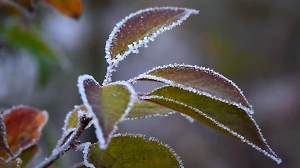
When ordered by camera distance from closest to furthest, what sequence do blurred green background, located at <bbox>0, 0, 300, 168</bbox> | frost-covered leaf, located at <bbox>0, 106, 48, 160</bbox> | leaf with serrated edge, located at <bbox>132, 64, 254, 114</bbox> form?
1. leaf with serrated edge, located at <bbox>132, 64, 254, 114</bbox>
2. frost-covered leaf, located at <bbox>0, 106, 48, 160</bbox>
3. blurred green background, located at <bbox>0, 0, 300, 168</bbox>

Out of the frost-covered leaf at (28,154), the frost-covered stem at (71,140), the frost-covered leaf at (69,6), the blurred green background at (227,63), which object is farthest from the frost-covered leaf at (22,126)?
the blurred green background at (227,63)

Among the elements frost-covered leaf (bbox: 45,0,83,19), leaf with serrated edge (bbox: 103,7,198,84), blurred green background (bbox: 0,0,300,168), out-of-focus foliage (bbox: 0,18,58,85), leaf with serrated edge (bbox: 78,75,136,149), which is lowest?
leaf with serrated edge (bbox: 78,75,136,149)

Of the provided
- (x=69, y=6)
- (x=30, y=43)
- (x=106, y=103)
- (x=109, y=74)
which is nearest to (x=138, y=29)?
(x=109, y=74)

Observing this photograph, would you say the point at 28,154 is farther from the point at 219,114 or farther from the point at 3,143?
the point at 219,114

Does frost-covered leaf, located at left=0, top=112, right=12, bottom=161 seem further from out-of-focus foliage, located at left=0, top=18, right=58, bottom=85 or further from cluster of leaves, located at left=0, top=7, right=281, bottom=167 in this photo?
out-of-focus foliage, located at left=0, top=18, right=58, bottom=85

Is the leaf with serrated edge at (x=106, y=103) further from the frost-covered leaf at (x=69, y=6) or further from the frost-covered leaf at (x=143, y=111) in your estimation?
the frost-covered leaf at (x=69, y=6)

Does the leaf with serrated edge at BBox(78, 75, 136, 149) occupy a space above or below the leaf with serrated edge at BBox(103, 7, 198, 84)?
below

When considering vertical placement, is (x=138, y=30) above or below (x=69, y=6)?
below

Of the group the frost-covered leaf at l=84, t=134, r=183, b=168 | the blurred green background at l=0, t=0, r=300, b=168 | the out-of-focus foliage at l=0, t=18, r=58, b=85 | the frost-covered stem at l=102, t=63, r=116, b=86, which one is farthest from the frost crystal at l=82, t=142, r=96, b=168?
→ the blurred green background at l=0, t=0, r=300, b=168
